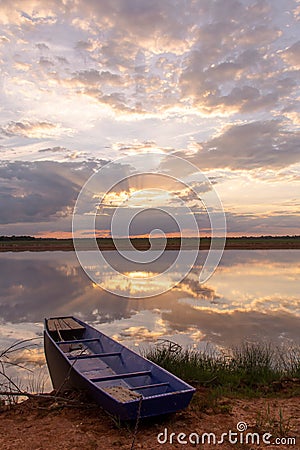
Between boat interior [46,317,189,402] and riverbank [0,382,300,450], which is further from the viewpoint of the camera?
boat interior [46,317,189,402]

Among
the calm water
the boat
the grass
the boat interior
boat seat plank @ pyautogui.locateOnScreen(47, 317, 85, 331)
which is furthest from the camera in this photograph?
the calm water

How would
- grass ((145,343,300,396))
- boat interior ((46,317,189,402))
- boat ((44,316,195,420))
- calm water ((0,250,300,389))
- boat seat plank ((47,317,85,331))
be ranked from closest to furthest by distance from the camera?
boat ((44,316,195,420)) → boat interior ((46,317,189,402)) → grass ((145,343,300,396)) → boat seat plank ((47,317,85,331)) → calm water ((0,250,300,389))

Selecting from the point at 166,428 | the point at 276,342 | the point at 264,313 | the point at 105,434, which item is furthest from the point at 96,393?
the point at 264,313

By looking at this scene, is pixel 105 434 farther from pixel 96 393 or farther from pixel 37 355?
pixel 37 355

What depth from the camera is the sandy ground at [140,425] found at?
13.7 ft

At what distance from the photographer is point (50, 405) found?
525 centimetres

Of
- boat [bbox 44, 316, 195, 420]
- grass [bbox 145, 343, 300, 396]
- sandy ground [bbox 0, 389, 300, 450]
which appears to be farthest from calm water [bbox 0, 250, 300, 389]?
sandy ground [bbox 0, 389, 300, 450]

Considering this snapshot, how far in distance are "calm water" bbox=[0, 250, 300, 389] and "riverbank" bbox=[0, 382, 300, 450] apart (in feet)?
5.76

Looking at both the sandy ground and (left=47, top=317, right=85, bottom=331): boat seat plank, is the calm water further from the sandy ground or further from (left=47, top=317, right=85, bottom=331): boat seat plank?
the sandy ground

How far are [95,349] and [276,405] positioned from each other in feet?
12.6

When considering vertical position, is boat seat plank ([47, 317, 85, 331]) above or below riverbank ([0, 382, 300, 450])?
above

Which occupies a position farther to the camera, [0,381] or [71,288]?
[71,288]

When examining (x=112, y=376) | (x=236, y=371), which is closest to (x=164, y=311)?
(x=236, y=371)

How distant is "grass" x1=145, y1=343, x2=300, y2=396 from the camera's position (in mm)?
5980
